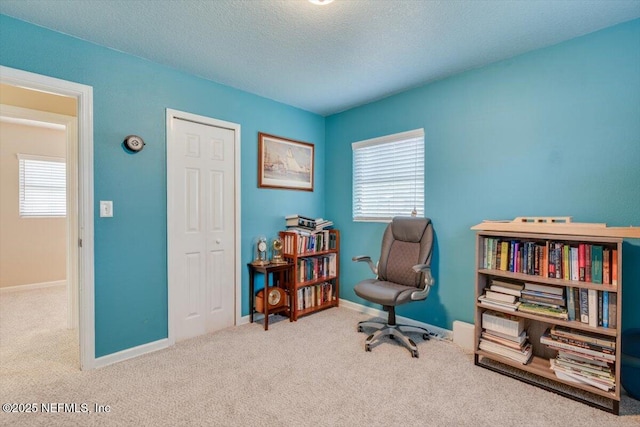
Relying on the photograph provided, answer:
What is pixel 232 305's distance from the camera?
305cm

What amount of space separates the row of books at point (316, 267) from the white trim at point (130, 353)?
1383 mm

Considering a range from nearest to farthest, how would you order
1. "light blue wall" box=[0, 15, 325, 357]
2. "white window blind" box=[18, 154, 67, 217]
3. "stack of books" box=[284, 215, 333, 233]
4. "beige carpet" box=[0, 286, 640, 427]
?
"beige carpet" box=[0, 286, 640, 427] < "light blue wall" box=[0, 15, 325, 357] < "stack of books" box=[284, 215, 333, 233] < "white window blind" box=[18, 154, 67, 217]

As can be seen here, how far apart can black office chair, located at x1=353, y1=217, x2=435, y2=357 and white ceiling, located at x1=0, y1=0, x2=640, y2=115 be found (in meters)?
1.45

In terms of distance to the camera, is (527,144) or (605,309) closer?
(605,309)

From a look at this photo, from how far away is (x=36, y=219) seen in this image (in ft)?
14.6

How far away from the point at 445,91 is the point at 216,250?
8.87ft

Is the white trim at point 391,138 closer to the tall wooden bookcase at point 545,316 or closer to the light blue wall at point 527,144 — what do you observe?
the light blue wall at point 527,144

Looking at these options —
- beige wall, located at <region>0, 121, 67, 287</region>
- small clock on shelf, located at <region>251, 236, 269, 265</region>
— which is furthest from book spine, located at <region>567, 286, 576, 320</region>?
beige wall, located at <region>0, 121, 67, 287</region>

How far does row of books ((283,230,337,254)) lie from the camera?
10.6ft

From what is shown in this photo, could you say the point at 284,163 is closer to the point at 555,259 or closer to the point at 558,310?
the point at 555,259

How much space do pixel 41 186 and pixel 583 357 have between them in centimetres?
662

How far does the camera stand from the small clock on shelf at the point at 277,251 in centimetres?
320

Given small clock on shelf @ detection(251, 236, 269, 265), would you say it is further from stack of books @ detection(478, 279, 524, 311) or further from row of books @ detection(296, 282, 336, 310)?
stack of books @ detection(478, 279, 524, 311)

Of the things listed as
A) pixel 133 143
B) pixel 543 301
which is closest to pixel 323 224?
pixel 133 143
